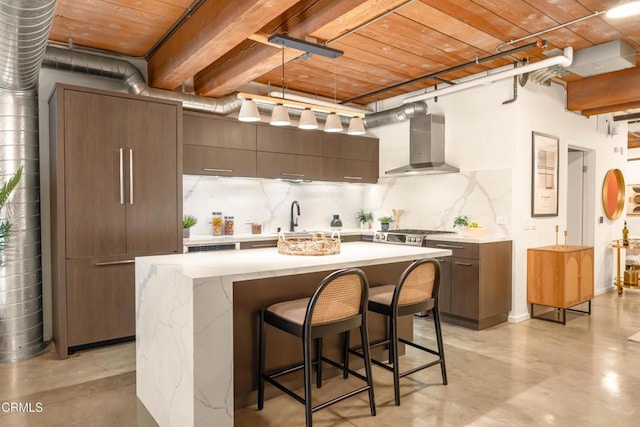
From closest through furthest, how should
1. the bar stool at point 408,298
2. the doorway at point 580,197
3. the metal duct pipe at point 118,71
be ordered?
the bar stool at point 408,298
the metal duct pipe at point 118,71
the doorway at point 580,197

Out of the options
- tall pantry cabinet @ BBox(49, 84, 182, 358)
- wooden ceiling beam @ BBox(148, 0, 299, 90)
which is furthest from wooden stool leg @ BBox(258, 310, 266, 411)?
wooden ceiling beam @ BBox(148, 0, 299, 90)

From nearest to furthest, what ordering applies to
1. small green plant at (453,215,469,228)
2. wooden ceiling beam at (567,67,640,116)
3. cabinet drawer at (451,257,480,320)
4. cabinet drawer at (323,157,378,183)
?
cabinet drawer at (451,257,480,320) < wooden ceiling beam at (567,67,640,116) < small green plant at (453,215,469,228) < cabinet drawer at (323,157,378,183)

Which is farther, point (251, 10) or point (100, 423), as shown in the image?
point (251, 10)

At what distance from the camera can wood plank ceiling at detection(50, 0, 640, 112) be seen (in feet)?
10.0

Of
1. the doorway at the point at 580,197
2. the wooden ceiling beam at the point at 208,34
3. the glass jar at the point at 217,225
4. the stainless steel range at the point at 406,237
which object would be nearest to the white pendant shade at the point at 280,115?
the wooden ceiling beam at the point at 208,34

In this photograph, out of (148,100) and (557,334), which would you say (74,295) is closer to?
(148,100)

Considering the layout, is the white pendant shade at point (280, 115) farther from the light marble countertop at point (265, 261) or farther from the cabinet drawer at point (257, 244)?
the cabinet drawer at point (257, 244)

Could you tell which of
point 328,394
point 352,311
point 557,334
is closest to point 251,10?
point 352,311

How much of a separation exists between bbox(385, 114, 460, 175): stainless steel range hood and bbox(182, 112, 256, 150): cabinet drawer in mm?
1990

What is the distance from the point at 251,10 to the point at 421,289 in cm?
214

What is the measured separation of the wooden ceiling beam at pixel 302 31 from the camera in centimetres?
284

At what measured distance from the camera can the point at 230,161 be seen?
4.81 meters

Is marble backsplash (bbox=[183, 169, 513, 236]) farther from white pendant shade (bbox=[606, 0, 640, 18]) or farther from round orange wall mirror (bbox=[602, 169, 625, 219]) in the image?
round orange wall mirror (bbox=[602, 169, 625, 219])

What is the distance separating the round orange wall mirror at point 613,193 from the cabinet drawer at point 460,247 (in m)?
3.24
